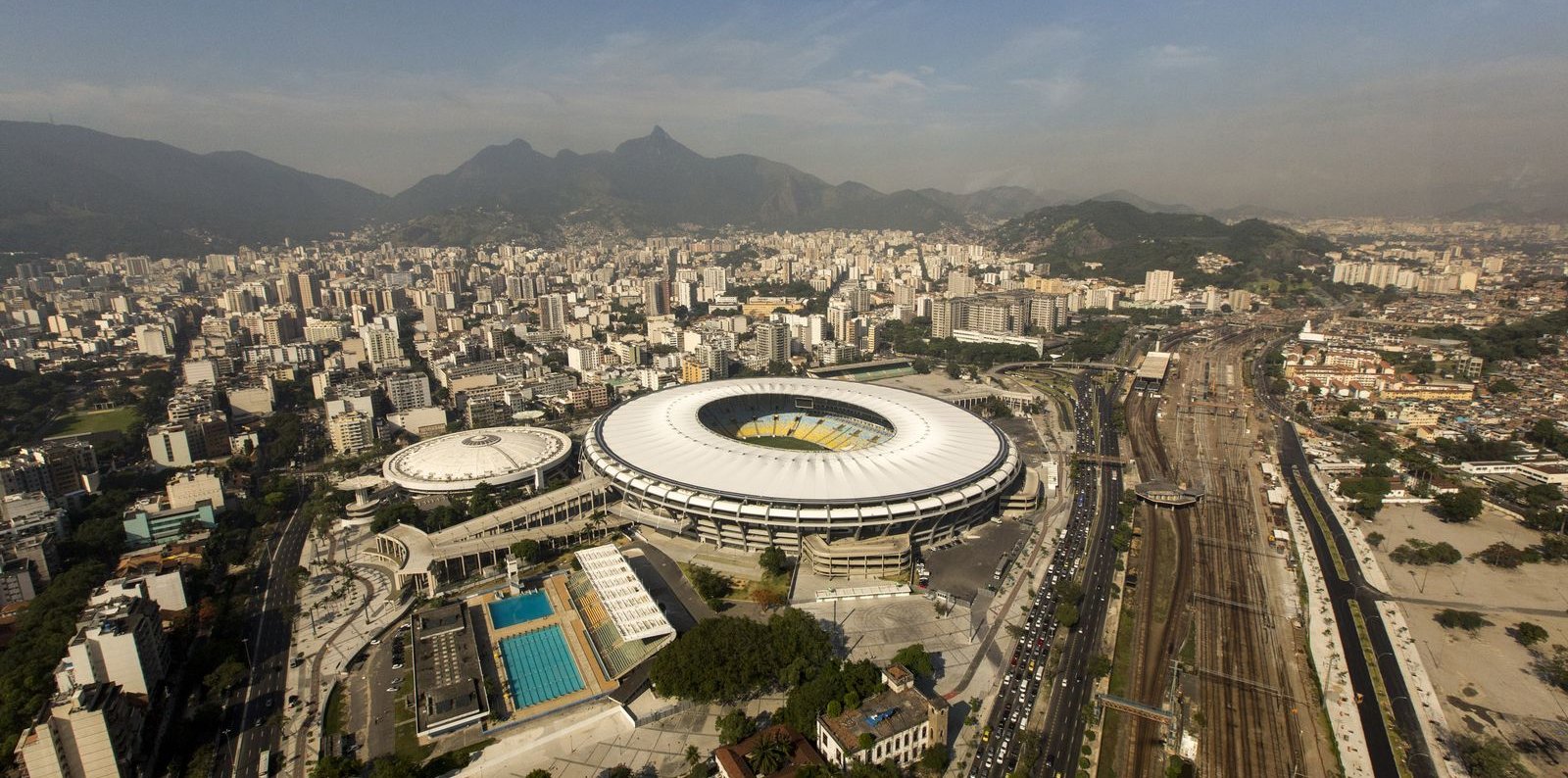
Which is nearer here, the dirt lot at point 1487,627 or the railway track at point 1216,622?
the railway track at point 1216,622

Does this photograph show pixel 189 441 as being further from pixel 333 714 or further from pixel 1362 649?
pixel 1362 649

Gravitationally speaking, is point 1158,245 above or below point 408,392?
above

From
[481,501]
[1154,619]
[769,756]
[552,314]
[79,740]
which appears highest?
[552,314]

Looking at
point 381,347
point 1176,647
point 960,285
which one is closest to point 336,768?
point 1176,647

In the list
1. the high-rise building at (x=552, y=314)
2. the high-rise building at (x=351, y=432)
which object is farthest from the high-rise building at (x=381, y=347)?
the high-rise building at (x=351, y=432)

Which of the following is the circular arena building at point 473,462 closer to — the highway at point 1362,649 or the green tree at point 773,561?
the green tree at point 773,561

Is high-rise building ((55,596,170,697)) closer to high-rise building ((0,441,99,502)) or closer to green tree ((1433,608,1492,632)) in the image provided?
high-rise building ((0,441,99,502))
